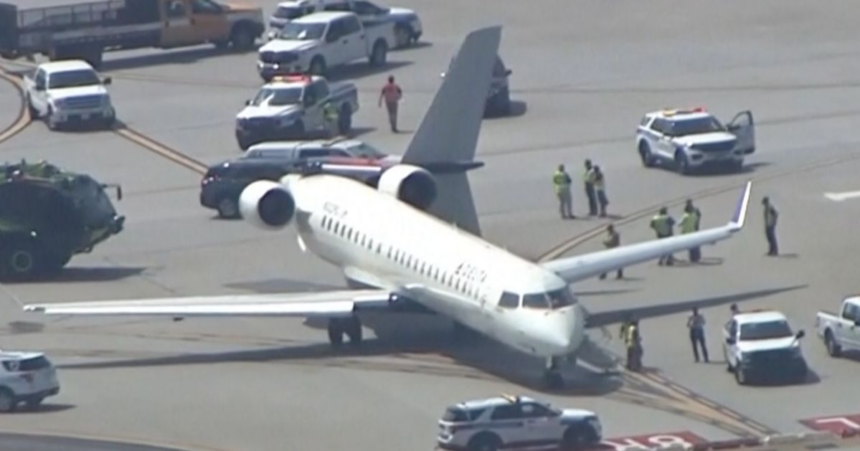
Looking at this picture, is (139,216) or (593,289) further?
(139,216)

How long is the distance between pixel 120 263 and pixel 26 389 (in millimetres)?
16560

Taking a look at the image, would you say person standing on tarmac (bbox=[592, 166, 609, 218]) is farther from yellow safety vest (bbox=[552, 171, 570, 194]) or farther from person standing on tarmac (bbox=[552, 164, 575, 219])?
yellow safety vest (bbox=[552, 171, 570, 194])

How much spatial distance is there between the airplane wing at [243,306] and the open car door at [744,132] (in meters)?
22.3

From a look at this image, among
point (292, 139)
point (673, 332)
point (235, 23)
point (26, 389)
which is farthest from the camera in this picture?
point (235, 23)

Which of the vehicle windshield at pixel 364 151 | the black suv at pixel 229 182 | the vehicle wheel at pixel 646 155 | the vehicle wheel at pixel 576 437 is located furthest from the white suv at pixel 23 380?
the vehicle wheel at pixel 646 155

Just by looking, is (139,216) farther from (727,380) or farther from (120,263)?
(727,380)

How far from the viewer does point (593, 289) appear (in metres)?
72.2

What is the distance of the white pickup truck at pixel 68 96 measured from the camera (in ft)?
311

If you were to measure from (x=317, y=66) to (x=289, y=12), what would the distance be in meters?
8.83

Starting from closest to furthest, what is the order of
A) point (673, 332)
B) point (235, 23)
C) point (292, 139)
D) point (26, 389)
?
point (26, 389), point (673, 332), point (292, 139), point (235, 23)

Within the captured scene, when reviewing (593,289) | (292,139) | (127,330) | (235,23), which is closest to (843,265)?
(593,289)

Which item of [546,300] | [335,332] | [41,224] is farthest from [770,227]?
[41,224]

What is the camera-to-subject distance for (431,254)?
65375mm

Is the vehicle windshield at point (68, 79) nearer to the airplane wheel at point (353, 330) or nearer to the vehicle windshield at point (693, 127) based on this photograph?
the vehicle windshield at point (693, 127)
